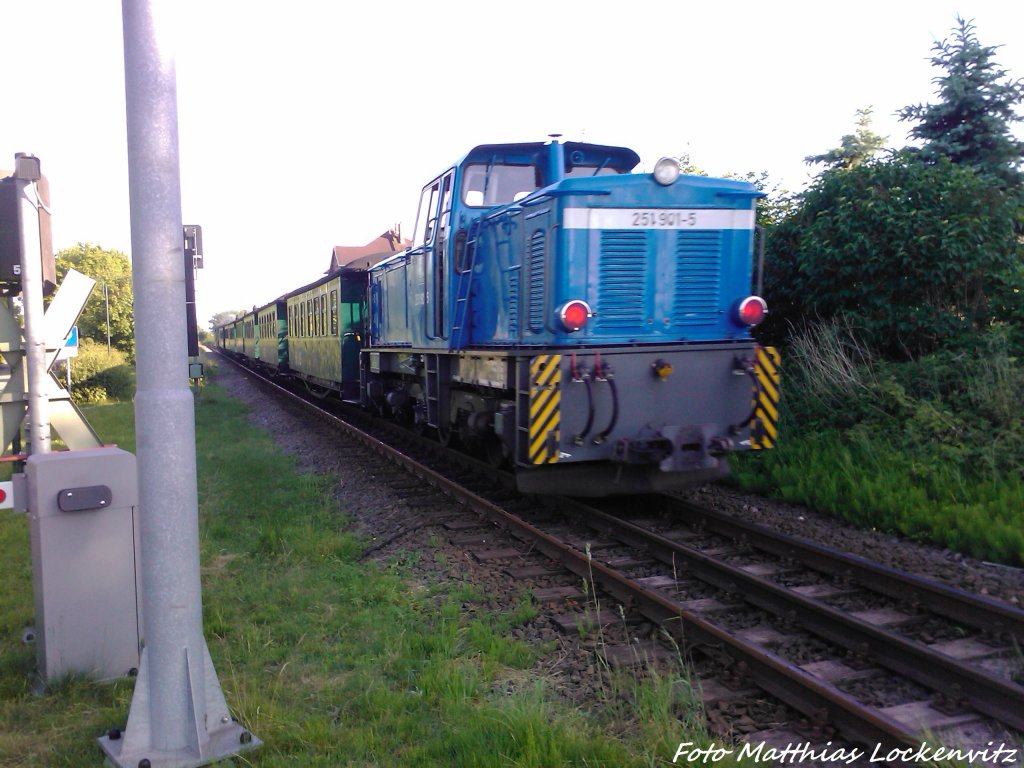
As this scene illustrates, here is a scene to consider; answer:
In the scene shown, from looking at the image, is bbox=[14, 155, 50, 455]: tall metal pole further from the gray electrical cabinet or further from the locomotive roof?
the locomotive roof

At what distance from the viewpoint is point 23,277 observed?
4.54 metres

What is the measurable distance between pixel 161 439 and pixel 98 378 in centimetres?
2600

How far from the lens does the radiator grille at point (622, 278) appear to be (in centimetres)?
699

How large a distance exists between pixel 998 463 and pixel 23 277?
7892 mm

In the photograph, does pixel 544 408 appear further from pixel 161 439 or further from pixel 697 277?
pixel 161 439

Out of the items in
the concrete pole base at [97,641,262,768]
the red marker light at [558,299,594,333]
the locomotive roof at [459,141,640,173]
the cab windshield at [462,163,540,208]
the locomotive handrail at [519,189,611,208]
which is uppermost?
the locomotive roof at [459,141,640,173]

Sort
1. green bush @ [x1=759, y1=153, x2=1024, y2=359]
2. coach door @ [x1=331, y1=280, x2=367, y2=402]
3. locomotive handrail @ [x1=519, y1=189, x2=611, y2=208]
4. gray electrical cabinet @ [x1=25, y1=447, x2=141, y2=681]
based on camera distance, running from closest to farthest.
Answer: gray electrical cabinet @ [x1=25, y1=447, x2=141, y2=681], locomotive handrail @ [x1=519, y1=189, x2=611, y2=208], green bush @ [x1=759, y1=153, x2=1024, y2=359], coach door @ [x1=331, y1=280, x2=367, y2=402]

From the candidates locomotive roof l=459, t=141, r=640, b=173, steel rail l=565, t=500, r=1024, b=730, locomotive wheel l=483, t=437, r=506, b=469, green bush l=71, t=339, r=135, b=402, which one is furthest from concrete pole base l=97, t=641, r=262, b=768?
green bush l=71, t=339, r=135, b=402

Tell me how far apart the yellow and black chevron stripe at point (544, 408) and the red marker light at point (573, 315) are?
27 cm

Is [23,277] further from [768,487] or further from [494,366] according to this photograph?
[768,487]

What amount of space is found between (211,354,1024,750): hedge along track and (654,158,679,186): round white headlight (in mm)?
2946

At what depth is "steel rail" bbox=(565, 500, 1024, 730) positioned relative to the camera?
3.67 metres

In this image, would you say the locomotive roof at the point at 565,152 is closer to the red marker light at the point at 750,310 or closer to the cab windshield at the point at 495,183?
the cab windshield at the point at 495,183

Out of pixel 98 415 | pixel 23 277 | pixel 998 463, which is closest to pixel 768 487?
pixel 998 463
